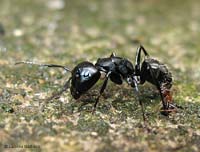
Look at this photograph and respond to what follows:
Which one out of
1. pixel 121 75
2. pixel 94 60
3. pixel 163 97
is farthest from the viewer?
pixel 94 60

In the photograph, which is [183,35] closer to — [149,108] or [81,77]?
[149,108]

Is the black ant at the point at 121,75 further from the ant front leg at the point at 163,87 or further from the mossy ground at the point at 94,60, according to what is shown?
the mossy ground at the point at 94,60

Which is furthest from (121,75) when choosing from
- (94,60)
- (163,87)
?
(94,60)

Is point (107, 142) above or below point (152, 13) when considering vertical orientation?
below

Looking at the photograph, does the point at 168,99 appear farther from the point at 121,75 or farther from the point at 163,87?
the point at 121,75

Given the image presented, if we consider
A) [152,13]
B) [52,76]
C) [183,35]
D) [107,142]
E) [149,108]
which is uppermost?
[152,13]

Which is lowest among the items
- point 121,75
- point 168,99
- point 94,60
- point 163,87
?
point 168,99

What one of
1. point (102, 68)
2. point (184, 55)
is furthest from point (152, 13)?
point (102, 68)
